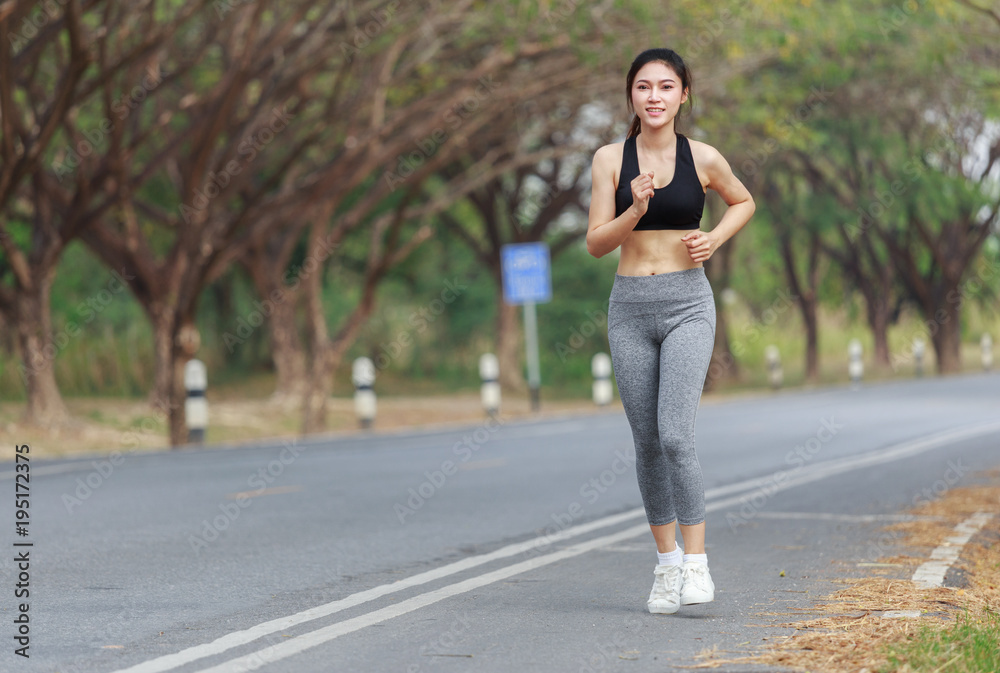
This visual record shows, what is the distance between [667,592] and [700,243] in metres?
1.36

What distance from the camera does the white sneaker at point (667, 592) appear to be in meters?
5.39

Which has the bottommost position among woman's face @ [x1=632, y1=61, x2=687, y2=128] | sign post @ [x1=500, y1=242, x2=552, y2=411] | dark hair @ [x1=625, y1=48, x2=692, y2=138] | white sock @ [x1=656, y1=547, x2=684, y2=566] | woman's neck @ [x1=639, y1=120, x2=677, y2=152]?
white sock @ [x1=656, y1=547, x2=684, y2=566]

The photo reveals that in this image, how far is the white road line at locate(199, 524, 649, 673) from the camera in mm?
4633

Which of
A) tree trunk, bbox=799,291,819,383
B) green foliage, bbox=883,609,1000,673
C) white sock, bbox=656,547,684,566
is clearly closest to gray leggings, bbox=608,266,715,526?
white sock, bbox=656,547,684,566

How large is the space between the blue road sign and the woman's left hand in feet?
64.2

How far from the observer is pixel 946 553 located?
694 cm

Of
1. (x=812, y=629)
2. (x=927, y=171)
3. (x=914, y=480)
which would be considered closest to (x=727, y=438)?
(x=914, y=480)

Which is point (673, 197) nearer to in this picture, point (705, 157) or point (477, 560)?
point (705, 157)

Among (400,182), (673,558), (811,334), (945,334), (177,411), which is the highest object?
(400,182)

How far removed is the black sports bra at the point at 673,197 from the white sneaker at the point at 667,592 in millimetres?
1342

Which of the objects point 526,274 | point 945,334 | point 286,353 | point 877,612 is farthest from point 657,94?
point 945,334

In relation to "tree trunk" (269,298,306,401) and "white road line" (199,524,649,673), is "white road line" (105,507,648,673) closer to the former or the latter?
"white road line" (199,524,649,673)

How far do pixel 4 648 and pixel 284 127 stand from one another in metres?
17.4

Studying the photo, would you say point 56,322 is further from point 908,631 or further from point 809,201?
point 908,631
